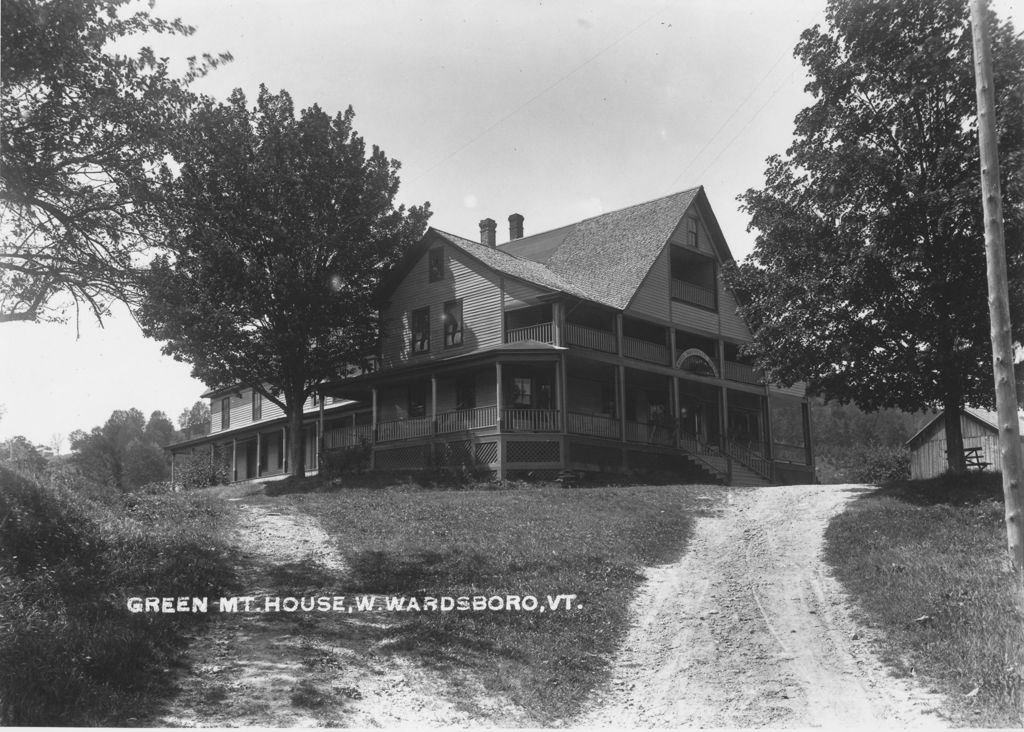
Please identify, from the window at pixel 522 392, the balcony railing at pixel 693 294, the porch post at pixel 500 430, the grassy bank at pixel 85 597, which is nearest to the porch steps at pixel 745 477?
the balcony railing at pixel 693 294

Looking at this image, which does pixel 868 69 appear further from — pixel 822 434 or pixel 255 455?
pixel 822 434

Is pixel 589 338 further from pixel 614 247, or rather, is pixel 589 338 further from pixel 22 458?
pixel 22 458

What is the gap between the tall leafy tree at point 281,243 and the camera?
98.7ft

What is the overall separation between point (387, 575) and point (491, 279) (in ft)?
63.5

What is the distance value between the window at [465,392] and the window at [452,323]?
1.34 metres

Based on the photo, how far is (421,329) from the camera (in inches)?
1316

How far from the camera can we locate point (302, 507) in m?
20.8

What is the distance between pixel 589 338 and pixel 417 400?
296 inches

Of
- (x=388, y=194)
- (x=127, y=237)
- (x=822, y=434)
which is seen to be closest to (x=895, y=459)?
(x=388, y=194)

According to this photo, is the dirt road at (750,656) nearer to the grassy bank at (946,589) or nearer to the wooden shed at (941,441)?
the grassy bank at (946,589)

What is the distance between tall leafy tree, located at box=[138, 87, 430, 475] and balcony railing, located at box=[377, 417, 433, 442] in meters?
3.03

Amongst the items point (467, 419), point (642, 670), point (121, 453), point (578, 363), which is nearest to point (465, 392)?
point (467, 419)

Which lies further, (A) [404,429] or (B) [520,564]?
(A) [404,429]

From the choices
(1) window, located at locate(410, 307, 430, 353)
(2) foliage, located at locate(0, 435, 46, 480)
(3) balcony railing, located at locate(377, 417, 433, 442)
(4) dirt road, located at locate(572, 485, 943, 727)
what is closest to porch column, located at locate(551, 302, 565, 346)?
(3) balcony railing, located at locate(377, 417, 433, 442)
